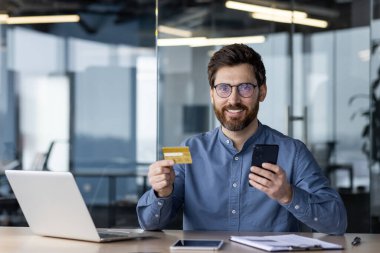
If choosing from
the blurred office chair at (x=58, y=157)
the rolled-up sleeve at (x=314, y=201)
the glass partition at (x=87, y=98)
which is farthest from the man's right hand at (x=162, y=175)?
the blurred office chair at (x=58, y=157)

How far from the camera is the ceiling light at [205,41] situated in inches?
259

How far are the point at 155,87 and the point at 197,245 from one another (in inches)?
176

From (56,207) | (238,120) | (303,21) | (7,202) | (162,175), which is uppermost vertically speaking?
(303,21)

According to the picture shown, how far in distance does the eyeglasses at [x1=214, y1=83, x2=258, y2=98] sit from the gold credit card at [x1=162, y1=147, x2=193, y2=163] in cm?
38

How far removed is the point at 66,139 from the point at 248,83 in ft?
14.8

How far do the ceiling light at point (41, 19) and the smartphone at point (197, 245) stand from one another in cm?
497

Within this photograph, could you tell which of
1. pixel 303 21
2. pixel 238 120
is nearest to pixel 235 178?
pixel 238 120

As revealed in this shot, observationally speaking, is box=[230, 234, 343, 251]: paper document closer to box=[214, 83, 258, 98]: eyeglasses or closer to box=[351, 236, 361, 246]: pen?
box=[351, 236, 361, 246]: pen

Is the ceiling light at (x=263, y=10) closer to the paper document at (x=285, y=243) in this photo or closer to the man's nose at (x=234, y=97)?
the man's nose at (x=234, y=97)

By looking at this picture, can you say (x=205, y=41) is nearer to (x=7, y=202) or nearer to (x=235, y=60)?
(x=7, y=202)

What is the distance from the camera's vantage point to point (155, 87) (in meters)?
7.03

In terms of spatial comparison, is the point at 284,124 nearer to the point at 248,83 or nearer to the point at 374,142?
the point at 374,142

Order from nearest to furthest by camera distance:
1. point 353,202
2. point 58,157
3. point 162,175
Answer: point 162,175
point 353,202
point 58,157

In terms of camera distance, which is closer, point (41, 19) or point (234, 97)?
point (234, 97)
